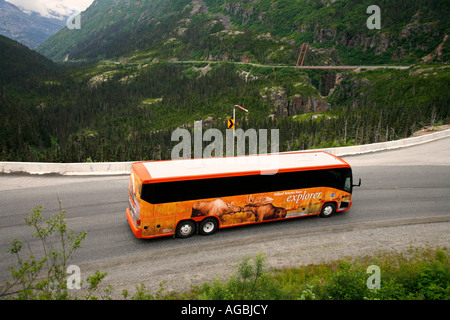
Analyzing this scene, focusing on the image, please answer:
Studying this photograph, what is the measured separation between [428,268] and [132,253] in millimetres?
11843

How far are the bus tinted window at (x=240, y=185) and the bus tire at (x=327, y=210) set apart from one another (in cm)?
106

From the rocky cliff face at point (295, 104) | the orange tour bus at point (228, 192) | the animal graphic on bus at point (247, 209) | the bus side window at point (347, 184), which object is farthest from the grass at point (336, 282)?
the rocky cliff face at point (295, 104)

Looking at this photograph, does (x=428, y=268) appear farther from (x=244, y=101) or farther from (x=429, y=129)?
(x=244, y=101)

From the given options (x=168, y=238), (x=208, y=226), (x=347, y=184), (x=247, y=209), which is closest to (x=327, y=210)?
(x=347, y=184)

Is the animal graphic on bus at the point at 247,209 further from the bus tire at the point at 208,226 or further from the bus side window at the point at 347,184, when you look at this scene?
the bus side window at the point at 347,184

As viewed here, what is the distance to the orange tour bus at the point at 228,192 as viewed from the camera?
496 inches

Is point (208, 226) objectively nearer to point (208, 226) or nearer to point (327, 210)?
point (208, 226)

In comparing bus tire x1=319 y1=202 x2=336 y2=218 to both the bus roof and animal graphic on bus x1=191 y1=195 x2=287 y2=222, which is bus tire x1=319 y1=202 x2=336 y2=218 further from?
animal graphic on bus x1=191 y1=195 x2=287 y2=222

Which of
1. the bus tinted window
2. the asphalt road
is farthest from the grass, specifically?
the bus tinted window

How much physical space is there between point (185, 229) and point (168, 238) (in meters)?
0.97

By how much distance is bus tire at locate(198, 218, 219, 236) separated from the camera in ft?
45.0

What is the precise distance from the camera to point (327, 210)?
1600 centimetres
